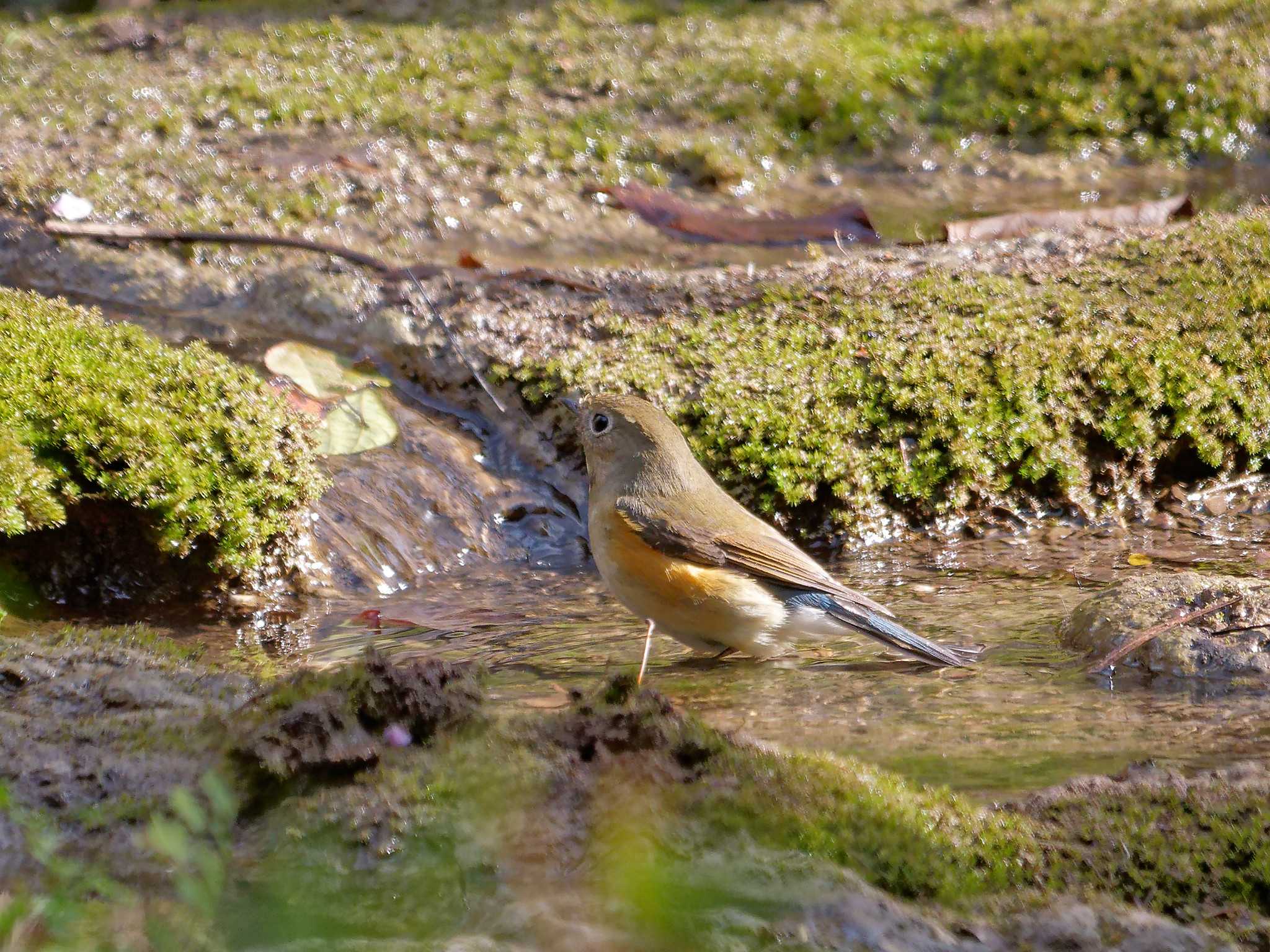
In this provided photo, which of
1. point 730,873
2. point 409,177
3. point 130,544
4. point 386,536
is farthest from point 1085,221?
point 730,873

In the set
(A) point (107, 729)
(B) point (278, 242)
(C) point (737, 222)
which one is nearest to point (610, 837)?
(A) point (107, 729)

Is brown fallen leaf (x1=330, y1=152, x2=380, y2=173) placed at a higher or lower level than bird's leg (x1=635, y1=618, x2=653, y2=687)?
higher

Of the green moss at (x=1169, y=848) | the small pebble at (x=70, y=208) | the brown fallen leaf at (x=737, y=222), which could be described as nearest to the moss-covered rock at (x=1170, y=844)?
the green moss at (x=1169, y=848)

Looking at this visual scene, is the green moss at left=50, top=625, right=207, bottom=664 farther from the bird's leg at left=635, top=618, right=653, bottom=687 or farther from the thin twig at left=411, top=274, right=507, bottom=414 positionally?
the thin twig at left=411, top=274, right=507, bottom=414

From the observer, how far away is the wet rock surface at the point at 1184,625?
3768 mm

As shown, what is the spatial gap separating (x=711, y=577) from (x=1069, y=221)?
442 cm

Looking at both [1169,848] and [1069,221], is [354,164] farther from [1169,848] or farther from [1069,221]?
[1169,848]

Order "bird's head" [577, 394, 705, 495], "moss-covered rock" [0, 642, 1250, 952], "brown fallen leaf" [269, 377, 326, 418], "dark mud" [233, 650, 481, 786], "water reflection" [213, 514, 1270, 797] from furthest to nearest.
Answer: "brown fallen leaf" [269, 377, 326, 418] → "bird's head" [577, 394, 705, 495] → "water reflection" [213, 514, 1270, 797] → "dark mud" [233, 650, 481, 786] → "moss-covered rock" [0, 642, 1250, 952]

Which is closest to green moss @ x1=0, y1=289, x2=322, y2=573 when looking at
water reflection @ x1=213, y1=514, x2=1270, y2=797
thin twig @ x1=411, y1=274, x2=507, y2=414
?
water reflection @ x1=213, y1=514, x2=1270, y2=797

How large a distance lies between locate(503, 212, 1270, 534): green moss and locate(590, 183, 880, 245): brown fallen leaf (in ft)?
6.04

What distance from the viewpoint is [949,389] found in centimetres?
559

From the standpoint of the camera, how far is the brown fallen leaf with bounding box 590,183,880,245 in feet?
25.7

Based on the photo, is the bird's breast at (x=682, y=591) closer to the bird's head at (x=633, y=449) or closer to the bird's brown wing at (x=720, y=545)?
the bird's brown wing at (x=720, y=545)

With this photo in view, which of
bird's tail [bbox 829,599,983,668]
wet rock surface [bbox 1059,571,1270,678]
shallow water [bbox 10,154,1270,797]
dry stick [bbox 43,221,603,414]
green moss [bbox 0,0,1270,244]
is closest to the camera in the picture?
shallow water [bbox 10,154,1270,797]
